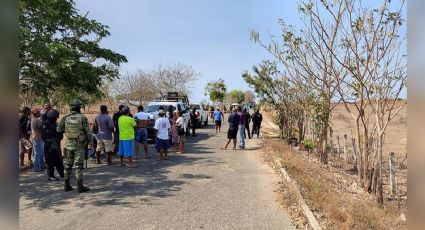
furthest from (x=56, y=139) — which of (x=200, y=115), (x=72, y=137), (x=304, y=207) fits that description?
(x=200, y=115)

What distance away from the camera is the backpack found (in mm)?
8086

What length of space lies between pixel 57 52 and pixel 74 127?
2313 mm

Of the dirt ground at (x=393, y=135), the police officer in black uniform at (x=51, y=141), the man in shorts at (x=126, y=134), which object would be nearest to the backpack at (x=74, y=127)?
the police officer in black uniform at (x=51, y=141)

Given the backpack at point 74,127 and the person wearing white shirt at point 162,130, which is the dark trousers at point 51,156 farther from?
the person wearing white shirt at point 162,130

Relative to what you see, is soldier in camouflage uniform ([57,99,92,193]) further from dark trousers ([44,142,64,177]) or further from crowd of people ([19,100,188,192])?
dark trousers ([44,142,64,177])

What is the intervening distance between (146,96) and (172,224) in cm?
4343

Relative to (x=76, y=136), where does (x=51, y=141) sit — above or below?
below

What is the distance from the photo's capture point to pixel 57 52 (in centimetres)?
928

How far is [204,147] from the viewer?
16.7 meters

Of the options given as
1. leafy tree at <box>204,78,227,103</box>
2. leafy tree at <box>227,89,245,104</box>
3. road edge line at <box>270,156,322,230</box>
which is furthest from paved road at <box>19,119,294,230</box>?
leafy tree at <box>227,89,245,104</box>

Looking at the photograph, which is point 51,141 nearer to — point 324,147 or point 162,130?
point 162,130

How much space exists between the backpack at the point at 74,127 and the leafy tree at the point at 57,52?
1.82m

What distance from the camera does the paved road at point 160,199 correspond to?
6.41 m
